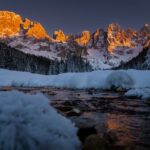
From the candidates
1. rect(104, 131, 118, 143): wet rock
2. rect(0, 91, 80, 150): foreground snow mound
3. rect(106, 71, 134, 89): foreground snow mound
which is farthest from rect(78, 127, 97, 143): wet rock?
rect(106, 71, 134, 89): foreground snow mound

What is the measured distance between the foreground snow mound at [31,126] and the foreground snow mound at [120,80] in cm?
2728

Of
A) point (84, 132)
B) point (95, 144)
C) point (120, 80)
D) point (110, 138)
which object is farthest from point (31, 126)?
point (120, 80)

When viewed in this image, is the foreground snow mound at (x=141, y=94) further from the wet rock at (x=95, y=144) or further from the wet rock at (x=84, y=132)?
the wet rock at (x=95, y=144)

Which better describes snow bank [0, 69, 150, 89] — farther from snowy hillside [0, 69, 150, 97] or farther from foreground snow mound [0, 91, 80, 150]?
foreground snow mound [0, 91, 80, 150]

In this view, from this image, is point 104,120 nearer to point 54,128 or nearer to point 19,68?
point 54,128

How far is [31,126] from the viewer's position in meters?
5.22

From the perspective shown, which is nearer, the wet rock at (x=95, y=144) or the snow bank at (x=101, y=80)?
the wet rock at (x=95, y=144)

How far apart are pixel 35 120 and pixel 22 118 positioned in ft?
1.00

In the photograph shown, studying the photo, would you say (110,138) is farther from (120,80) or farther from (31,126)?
(120,80)

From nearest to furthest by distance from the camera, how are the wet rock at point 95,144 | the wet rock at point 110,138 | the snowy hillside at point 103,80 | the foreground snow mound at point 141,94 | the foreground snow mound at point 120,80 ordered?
the wet rock at point 95,144, the wet rock at point 110,138, the foreground snow mound at point 141,94, the snowy hillside at point 103,80, the foreground snow mound at point 120,80

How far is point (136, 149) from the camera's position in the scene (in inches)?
242

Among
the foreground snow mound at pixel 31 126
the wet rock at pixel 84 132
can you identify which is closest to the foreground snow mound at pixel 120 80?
the wet rock at pixel 84 132

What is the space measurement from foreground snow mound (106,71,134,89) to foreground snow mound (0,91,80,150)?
27282 millimetres

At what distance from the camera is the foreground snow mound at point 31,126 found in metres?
4.92
